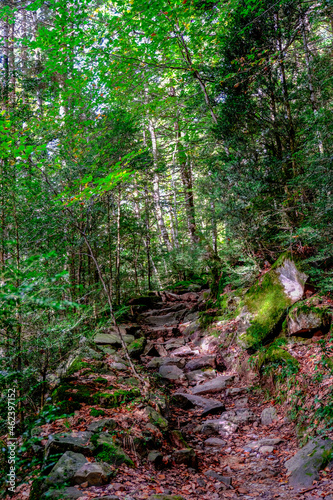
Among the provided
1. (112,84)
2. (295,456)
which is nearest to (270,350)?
(295,456)

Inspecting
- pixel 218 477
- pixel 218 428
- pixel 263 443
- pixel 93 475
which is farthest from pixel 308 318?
pixel 93 475

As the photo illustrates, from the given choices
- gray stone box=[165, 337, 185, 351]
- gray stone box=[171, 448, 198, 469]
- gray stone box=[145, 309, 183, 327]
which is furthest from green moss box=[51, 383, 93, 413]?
gray stone box=[145, 309, 183, 327]

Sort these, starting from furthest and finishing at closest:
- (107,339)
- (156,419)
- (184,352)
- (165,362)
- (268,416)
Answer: (184,352)
(107,339)
(165,362)
(268,416)
(156,419)

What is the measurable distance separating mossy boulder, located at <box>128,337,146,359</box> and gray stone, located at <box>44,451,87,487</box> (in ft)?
15.5

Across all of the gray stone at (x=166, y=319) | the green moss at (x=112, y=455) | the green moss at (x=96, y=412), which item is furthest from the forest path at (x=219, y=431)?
the gray stone at (x=166, y=319)

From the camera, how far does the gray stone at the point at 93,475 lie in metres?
3.10

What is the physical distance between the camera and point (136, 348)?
847 centimetres

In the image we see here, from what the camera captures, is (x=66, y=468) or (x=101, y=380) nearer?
Result: (x=66, y=468)

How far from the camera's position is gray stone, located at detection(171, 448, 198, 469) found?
408 cm

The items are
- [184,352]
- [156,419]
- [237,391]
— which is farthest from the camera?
[184,352]

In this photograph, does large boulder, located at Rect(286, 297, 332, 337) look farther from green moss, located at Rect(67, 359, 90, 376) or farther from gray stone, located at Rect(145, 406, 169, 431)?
green moss, located at Rect(67, 359, 90, 376)

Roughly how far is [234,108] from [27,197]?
6.03 m

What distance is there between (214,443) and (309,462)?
67.7 inches

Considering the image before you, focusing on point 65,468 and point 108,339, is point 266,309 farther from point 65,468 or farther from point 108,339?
point 65,468
